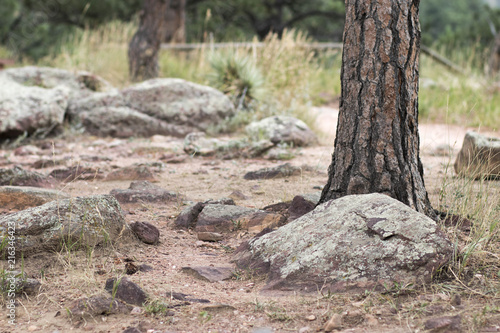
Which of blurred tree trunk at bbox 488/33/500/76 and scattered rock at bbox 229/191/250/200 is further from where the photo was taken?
blurred tree trunk at bbox 488/33/500/76

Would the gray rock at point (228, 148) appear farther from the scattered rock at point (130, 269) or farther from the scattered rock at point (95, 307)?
the scattered rock at point (95, 307)

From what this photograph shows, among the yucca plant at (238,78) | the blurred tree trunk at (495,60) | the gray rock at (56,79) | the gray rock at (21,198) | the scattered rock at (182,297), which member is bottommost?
the scattered rock at (182,297)

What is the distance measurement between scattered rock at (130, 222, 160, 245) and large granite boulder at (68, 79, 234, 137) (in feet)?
12.6

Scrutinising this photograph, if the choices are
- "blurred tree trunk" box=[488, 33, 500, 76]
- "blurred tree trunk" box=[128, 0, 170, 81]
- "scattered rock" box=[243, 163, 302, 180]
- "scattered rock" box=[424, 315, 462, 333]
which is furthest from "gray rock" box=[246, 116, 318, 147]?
"blurred tree trunk" box=[488, 33, 500, 76]

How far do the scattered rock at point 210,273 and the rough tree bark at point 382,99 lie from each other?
2.68 feet

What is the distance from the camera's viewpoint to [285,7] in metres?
19.2

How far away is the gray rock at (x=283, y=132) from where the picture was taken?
18.2ft

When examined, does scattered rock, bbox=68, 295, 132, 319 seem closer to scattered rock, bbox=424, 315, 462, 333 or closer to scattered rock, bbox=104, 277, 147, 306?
scattered rock, bbox=104, 277, 147, 306

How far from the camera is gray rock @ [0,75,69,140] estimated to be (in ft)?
18.7

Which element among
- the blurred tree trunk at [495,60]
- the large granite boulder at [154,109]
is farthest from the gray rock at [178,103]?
the blurred tree trunk at [495,60]

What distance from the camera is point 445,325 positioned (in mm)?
1646

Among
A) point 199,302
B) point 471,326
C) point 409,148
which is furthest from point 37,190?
point 471,326

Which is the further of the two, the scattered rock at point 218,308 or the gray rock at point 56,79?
the gray rock at point 56,79

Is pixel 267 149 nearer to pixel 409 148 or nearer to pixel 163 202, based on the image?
pixel 163 202
